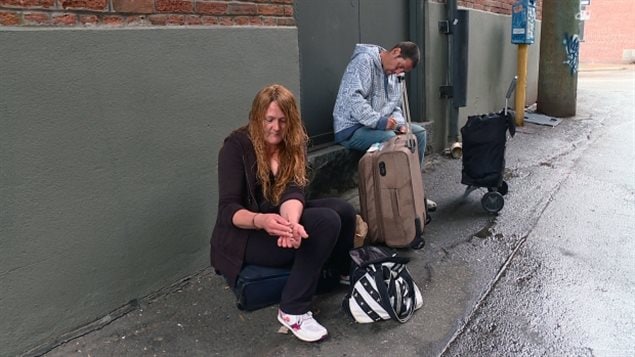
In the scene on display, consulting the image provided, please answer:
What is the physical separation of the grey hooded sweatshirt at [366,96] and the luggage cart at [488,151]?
1.93ft

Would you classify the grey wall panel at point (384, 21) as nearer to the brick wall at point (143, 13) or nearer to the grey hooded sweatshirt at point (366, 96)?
the grey hooded sweatshirt at point (366, 96)

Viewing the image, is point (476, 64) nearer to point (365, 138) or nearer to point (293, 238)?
point (365, 138)

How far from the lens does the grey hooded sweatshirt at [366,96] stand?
14.8 ft

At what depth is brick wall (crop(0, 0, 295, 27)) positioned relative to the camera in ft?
8.52

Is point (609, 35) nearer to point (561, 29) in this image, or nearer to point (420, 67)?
point (561, 29)

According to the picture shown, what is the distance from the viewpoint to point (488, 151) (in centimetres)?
466

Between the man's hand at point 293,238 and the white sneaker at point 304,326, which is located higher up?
the man's hand at point 293,238

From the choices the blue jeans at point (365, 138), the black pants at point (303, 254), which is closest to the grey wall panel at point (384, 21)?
the blue jeans at point (365, 138)

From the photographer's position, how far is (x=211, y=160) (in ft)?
11.6

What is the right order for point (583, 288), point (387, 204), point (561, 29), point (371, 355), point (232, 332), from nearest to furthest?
point (371, 355), point (232, 332), point (583, 288), point (387, 204), point (561, 29)

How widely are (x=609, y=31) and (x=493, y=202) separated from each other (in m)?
29.2

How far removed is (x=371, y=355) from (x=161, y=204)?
1431 mm

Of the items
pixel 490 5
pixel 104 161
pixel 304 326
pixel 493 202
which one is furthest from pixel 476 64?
pixel 104 161

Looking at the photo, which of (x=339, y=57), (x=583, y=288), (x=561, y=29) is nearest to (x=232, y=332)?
(x=583, y=288)
